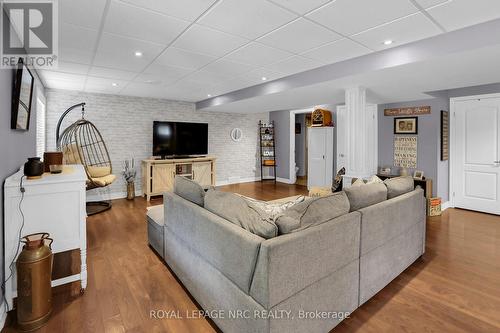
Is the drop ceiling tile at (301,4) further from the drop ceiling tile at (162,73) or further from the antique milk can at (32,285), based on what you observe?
the antique milk can at (32,285)

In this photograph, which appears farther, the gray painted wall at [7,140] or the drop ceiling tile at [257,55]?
the drop ceiling tile at [257,55]

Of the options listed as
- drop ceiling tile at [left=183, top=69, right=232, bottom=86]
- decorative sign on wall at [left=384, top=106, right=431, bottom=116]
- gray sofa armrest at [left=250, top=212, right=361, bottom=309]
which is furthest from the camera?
decorative sign on wall at [left=384, top=106, right=431, bottom=116]

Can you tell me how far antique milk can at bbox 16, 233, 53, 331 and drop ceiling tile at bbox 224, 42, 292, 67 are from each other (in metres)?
2.69

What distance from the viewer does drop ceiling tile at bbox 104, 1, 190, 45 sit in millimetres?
2234

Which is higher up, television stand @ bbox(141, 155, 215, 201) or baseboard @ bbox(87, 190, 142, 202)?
television stand @ bbox(141, 155, 215, 201)

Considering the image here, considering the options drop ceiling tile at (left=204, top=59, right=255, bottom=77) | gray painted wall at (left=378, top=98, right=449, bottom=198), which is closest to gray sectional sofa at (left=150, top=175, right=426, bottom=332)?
drop ceiling tile at (left=204, top=59, right=255, bottom=77)

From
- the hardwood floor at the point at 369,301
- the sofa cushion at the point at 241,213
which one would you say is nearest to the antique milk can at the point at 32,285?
the hardwood floor at the point at 369,301

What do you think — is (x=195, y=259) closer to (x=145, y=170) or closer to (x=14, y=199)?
(x=14, y=199)

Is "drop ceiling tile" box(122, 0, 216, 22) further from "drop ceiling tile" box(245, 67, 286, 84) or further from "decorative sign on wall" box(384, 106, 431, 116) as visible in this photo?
"decorative sign on wall" box(384, 106, 431, 116)

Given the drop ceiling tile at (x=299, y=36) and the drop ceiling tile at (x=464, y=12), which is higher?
the drop ceiling tile at (x=299, y=36)

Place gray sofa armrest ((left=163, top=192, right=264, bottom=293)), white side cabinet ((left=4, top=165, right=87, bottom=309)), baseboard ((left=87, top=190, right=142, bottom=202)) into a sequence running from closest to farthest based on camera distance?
gray sofa armrest ((left=163, top=192, right=264, bottom=293)) < white side cabinet ((left=4, top=165, right=87, bottom=309)) < baseboard ((left=87, top=190, right=142, bottom=202))

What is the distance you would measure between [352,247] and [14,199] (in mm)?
2563

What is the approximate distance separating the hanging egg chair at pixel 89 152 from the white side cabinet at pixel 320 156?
15.4ft

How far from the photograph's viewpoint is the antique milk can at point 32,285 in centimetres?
188
